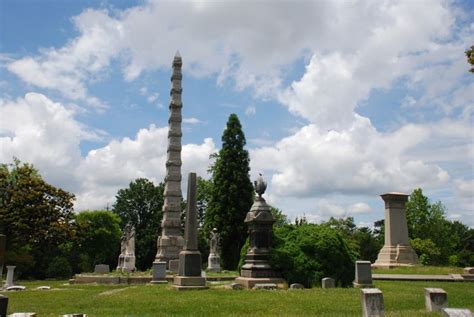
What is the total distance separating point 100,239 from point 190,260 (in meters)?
40.5

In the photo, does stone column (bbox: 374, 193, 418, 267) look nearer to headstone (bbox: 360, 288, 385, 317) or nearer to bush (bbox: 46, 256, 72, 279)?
headstone (bbox: 360, 288, 385, 317)

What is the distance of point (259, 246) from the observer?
17.5 metres

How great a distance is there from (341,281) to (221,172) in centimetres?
2562

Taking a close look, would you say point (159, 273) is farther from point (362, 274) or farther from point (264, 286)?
point (362, 274)

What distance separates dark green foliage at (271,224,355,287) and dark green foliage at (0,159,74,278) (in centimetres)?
2160

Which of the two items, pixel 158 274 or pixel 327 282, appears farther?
pixel 158 274

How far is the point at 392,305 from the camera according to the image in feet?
35.8

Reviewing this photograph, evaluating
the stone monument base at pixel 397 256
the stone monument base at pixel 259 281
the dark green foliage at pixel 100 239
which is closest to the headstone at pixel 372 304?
Result: the stone monument base at pixel 259 281

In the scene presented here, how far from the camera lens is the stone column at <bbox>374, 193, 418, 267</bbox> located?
28141 mm

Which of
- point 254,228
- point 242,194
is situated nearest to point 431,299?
point 254,228

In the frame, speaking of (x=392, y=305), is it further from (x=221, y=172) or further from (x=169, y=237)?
(x=221, y=172)

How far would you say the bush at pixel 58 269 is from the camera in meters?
37.6

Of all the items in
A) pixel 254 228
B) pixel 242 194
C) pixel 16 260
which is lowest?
pixel 16 260

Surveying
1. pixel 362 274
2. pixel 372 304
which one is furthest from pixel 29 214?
pixel 372 304
